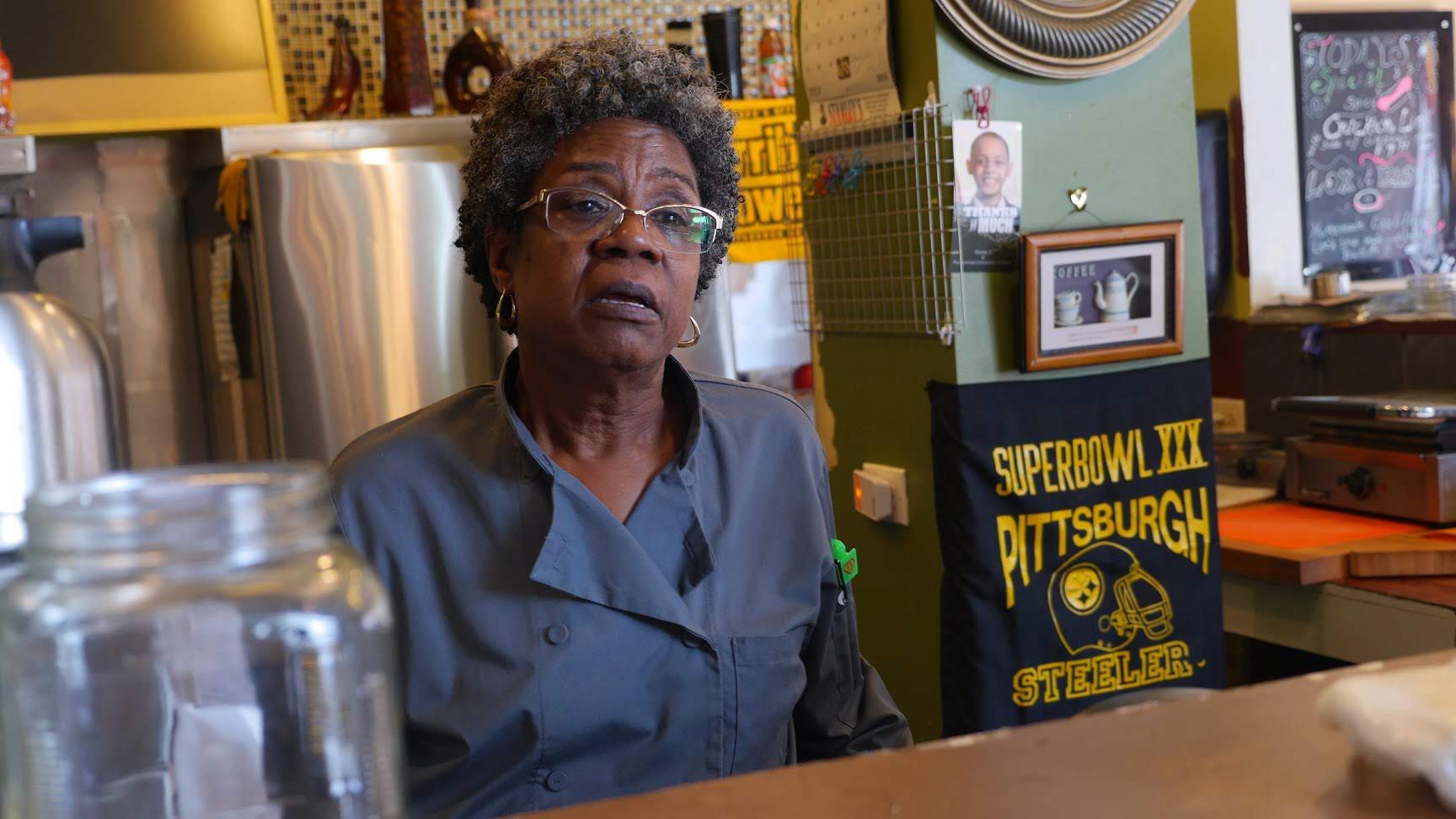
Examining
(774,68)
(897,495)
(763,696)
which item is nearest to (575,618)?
(763,696)

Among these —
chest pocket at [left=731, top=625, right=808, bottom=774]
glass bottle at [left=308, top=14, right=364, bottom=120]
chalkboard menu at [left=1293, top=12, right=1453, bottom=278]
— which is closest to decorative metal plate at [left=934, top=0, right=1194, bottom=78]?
chest pocket at [left=731, top=625, right=808, bottom=774]

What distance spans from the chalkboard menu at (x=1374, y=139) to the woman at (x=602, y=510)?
3.03 metres

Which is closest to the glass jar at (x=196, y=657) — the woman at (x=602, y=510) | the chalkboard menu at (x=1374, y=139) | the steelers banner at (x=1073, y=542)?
the woman at (x=602, y=510)

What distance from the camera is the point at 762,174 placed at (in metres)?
3.81

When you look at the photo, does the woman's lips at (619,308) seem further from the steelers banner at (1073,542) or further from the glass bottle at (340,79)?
the glass bottle at (340,79)

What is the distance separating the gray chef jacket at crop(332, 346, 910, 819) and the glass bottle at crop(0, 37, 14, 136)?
1.96m

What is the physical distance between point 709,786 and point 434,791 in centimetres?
65

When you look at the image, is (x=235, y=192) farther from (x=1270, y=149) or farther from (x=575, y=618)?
(x=1270, y=149)

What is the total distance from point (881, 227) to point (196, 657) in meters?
1.90

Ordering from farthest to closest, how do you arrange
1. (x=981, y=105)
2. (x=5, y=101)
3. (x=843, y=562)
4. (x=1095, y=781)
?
1. (x=5, y=101)
2. (x=981, y=105)
3. (x=843, y=562)
4. (x=1095, y=781)

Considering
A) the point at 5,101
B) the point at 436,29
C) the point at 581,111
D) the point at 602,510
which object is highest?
the point at 436,29

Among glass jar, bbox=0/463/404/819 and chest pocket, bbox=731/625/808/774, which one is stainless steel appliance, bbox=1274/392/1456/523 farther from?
glass jar, bbox=0/463/404/819

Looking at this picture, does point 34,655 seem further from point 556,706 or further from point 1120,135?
point 1120,135

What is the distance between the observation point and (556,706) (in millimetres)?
1348
